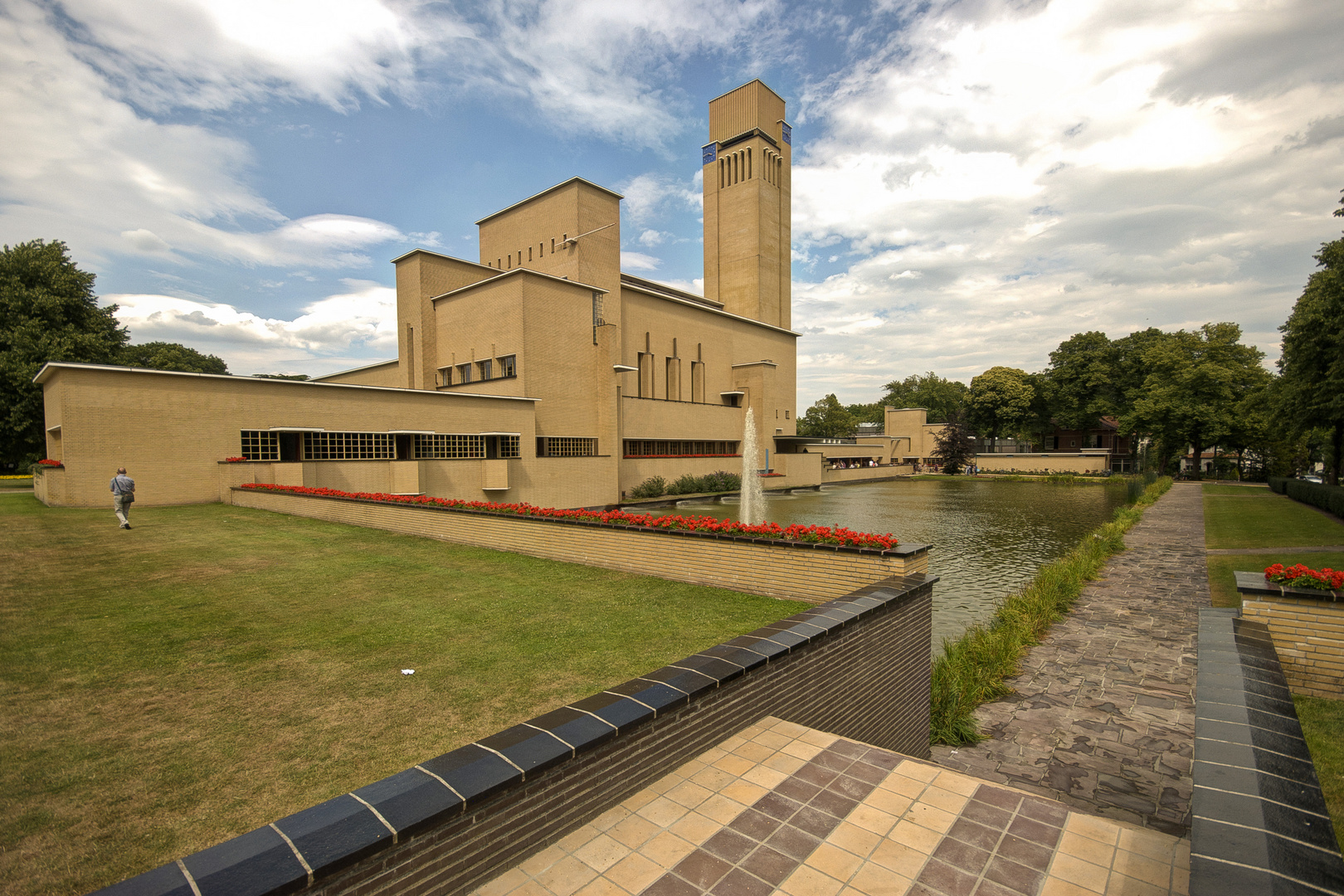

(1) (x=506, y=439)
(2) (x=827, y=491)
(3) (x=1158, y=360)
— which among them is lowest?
(2) (x=827, y=491)

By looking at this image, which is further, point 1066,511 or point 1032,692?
point 1066,511

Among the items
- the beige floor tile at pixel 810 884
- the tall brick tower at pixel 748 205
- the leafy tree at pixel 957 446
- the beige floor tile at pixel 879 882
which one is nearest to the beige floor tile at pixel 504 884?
the beige floor tile at pixel 810 884

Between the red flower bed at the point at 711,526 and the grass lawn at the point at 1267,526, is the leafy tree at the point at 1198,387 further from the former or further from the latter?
the red flower bed at the point at 711,526

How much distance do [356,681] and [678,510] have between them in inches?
1056

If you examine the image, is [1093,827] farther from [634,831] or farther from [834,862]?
[634,831]

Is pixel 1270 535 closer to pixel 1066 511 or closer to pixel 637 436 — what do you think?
pixel 1066 511

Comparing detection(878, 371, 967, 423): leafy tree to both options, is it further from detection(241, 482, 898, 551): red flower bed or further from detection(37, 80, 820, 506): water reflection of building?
detection(241, 482, 898, 551): red flower bed

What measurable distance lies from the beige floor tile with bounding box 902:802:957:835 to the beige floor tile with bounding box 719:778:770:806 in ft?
2.56

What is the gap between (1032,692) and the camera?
24.1 feet

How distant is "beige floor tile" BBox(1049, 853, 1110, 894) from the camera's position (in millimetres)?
2671

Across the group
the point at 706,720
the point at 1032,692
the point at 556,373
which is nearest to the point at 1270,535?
the point at 1032,692

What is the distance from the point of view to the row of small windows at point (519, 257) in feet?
114

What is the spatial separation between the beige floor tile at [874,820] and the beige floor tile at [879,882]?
0.27 metres

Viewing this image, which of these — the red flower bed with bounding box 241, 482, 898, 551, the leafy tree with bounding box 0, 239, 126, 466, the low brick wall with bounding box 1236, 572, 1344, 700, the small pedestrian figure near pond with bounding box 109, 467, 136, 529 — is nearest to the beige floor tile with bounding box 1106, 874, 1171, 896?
the red flower bed with bounding box 241, 482, 898, 551
